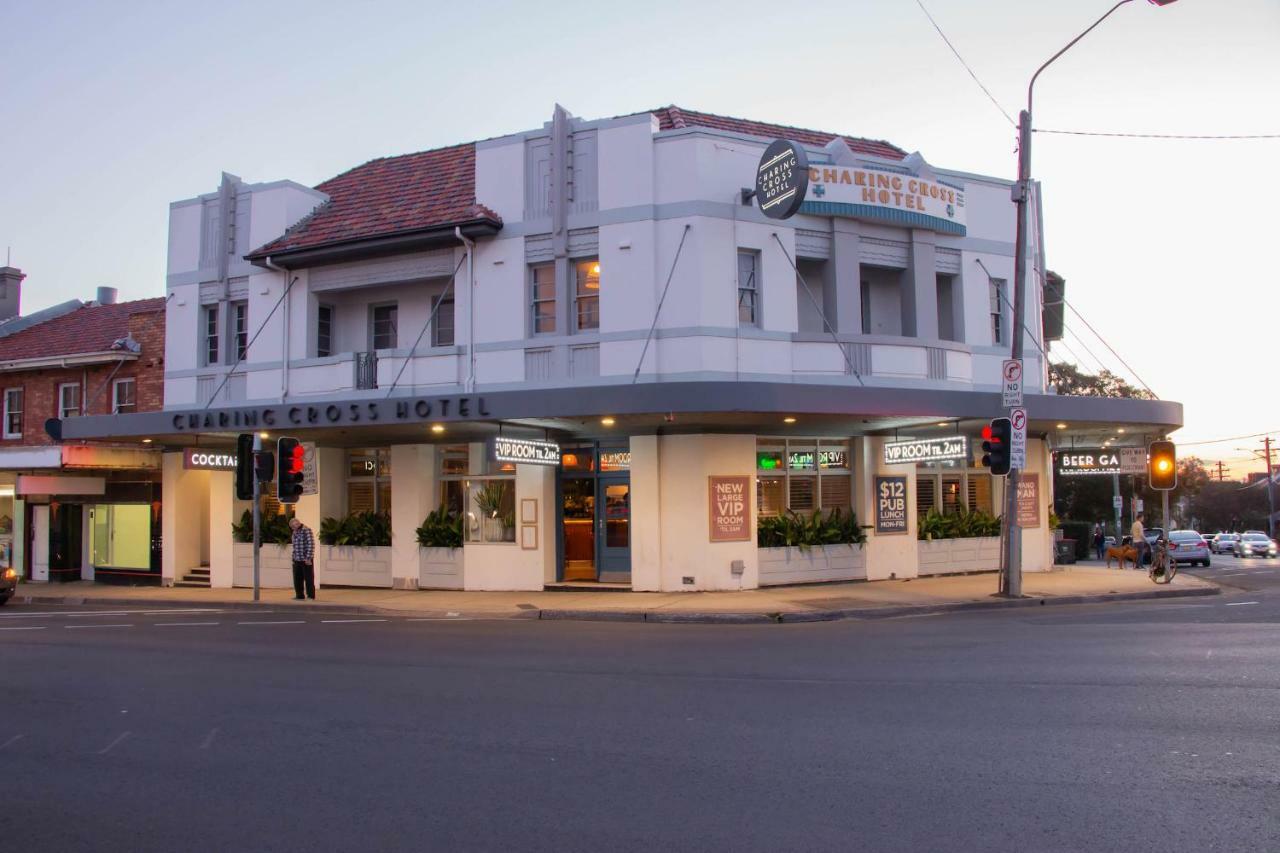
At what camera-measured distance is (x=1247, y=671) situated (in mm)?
10414

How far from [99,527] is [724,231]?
19719mm

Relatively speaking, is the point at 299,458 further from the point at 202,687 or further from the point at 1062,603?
the point at 1062,603

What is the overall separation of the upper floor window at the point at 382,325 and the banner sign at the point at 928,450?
1149cm

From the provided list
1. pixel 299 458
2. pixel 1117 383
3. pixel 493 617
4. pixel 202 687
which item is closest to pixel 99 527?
pixel 299 458

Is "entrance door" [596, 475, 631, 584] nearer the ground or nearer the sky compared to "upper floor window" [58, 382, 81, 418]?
nearer the ground

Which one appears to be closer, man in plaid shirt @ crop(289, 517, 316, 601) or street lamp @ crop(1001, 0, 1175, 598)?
street lamp @ crop(1001, 0, 1175, 598)

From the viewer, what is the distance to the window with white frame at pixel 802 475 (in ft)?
70.3

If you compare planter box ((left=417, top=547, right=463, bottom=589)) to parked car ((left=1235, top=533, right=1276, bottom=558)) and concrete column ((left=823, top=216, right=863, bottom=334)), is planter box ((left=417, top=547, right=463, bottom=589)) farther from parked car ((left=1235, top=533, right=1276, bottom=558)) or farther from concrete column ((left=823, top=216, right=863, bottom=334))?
parked car ((left=1235, top=533, right=1276, bottom=558))

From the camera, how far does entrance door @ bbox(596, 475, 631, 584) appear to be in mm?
21328

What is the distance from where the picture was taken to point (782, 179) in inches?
762

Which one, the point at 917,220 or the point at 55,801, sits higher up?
the point at 917,220

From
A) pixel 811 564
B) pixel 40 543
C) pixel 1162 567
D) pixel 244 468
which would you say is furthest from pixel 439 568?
pixel 1162 567

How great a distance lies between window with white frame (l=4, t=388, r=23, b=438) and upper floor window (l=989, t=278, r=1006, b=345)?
2703cm

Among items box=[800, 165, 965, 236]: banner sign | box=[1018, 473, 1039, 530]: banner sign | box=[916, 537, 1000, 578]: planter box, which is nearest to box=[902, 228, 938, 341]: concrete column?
box=[800, 165, 965, 236]: banner sign
